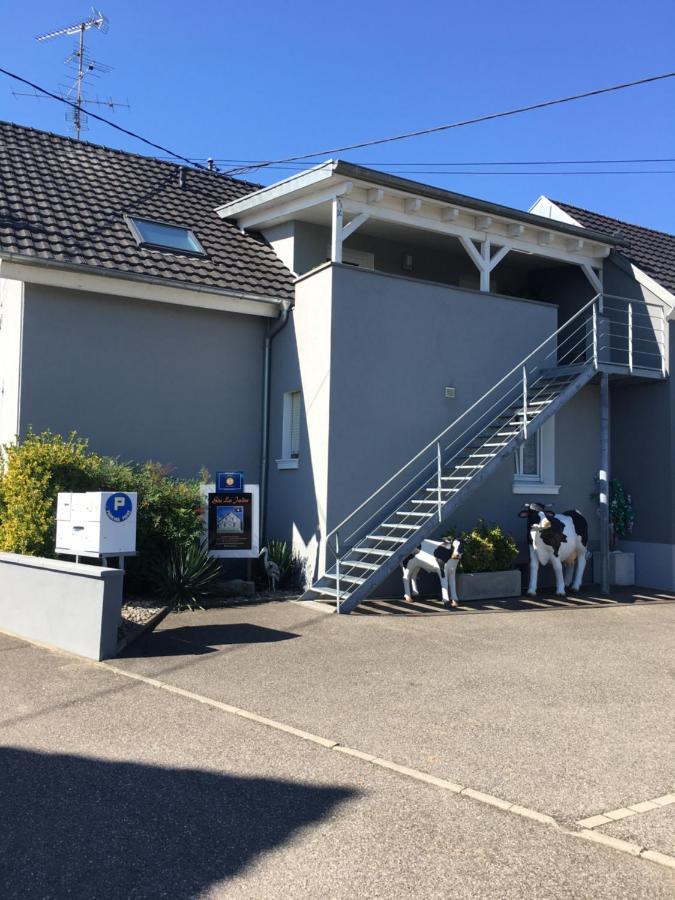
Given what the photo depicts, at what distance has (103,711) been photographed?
682cm

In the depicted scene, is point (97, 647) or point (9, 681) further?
point (97, 647)

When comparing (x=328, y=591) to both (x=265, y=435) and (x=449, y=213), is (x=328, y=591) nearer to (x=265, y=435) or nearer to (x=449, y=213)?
(x=265, y=435)

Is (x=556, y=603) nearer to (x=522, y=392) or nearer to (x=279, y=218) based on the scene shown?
(x=522, y=392)

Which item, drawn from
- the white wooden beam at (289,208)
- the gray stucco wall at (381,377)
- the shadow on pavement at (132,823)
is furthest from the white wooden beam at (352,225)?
the shadow on pavement at (132,823)

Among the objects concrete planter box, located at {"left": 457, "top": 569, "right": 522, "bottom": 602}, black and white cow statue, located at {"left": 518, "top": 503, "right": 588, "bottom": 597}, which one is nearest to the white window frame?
black and white cow statue, located at {"left": 518, "top": 503, "right": 588, "bottom": 597}

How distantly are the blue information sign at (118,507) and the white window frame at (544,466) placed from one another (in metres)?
7.61

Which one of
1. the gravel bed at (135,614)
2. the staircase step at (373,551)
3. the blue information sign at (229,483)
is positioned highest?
the blue information sign at (229,483)

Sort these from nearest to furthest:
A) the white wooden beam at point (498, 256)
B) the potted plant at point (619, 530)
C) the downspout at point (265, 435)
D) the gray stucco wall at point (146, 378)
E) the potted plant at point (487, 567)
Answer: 1. the gray stucco wall at point (146, 378)
2. the potted plant at point (487, 567)
3. the downspout at point (265, 435)
4. the white wooden beam at point (498, 256)
5. the potted plant at point (619, 530)

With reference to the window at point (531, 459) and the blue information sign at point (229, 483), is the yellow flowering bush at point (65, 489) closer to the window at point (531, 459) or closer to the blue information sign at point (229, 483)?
the blue information sign at point (229, 483)

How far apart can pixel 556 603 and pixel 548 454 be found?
3.29 metres

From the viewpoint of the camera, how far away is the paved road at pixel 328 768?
13.4ft

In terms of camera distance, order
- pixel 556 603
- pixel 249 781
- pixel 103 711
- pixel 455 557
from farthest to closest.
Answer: pixel 556 603, pixel 455 557, pixel 103 711, pixel 249 781

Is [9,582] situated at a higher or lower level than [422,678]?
higher

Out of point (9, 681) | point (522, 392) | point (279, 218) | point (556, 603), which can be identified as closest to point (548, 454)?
point (522, 392)
